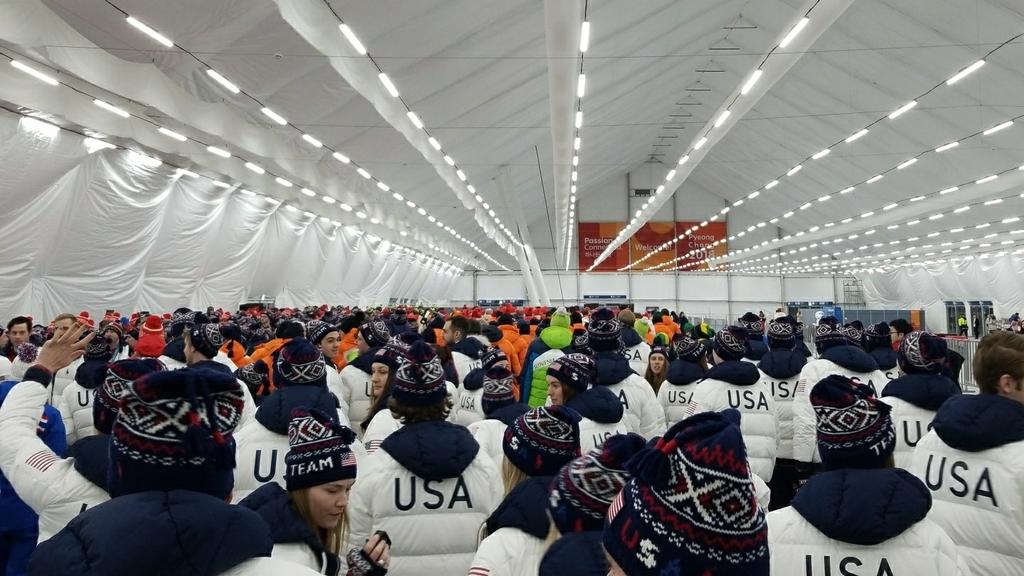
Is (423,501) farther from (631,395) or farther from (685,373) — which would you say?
(685,373)

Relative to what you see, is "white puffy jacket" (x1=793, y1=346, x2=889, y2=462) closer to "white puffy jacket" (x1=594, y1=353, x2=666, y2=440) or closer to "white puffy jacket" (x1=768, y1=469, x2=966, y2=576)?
"white puffy jacket" (x1=594, y1=353, x2=666, y2=440)

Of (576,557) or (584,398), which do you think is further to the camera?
(584,398)

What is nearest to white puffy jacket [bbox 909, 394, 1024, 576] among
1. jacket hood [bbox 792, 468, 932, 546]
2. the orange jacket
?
jacket hood [bbox 792, 468, 932, 546]

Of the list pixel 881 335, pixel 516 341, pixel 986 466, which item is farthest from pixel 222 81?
pixel 986 466

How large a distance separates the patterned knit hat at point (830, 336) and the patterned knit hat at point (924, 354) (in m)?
3.20

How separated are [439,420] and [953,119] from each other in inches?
A: 896

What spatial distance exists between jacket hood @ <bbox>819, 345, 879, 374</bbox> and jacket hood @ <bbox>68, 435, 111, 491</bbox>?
5181 mm

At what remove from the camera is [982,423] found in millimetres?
2930

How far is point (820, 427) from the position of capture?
2586 millimetres

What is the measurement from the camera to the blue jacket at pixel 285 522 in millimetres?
2197

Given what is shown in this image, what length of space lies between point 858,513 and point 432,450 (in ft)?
5.23

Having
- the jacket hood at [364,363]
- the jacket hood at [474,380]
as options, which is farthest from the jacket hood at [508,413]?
the jacket hood at [364,363]

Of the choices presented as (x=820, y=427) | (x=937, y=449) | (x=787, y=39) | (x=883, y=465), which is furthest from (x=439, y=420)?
(x=787, y=39)

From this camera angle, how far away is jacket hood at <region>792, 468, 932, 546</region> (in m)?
2.29
